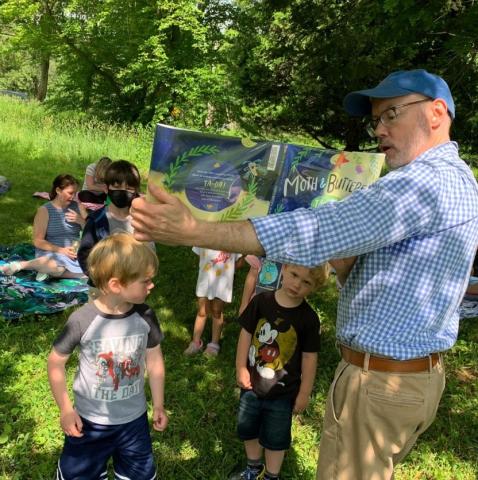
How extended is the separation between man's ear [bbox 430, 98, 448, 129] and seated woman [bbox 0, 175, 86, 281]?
4.78m

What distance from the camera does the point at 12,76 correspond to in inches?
1743

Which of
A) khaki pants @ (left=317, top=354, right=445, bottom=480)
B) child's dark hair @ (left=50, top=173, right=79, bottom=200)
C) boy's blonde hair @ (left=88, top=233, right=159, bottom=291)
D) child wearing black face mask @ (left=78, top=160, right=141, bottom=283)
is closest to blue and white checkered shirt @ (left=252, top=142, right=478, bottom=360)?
khaki pants @ (left=317, top=354, right=445, bottom=480)

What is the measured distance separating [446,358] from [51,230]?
4805 millimetres

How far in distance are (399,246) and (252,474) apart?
210 cm

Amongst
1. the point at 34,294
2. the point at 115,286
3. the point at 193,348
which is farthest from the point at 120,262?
the point at 34,294

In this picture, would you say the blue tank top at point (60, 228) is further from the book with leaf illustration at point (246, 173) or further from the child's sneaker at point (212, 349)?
the book with leaf illustration at point (246, 173)

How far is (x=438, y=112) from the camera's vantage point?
175 centimetres

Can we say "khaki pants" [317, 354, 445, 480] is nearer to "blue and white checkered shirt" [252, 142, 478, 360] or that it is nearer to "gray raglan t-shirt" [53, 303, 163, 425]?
"blue and white checkered shirt" [252, 142, 478, 360]

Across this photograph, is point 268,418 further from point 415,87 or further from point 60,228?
point 60,228

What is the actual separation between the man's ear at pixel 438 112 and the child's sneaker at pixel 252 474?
2398 millimetres

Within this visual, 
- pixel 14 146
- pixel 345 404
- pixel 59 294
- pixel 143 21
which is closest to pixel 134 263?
pixel 345 404

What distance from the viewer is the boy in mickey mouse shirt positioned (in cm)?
273

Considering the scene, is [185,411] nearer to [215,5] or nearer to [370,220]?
[370,220]

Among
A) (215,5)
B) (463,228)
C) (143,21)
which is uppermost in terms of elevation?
(215,5)
